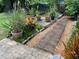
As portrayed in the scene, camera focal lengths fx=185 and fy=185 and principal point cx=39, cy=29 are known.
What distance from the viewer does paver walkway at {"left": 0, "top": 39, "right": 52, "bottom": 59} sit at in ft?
19.7

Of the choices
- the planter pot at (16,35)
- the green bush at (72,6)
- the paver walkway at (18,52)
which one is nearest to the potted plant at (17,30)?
the planter pot at (16,35)

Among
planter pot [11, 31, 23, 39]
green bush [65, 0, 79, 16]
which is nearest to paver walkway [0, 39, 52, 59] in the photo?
planter pot [11, 31, 23, 39]

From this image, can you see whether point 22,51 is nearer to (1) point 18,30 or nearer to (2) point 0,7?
(1) point 18,30

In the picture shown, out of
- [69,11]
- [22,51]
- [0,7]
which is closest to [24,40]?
[22,51]

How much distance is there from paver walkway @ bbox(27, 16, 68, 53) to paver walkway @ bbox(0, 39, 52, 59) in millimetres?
380

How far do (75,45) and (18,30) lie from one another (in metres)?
3.73

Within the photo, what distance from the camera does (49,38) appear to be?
25.9ft

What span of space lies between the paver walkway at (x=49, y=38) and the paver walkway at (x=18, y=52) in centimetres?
38

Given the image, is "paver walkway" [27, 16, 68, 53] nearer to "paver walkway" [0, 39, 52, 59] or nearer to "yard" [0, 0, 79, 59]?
"yard" [0, 0, 79, 59]

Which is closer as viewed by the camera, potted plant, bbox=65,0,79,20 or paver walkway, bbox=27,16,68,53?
paver walkway, bbox=27,16,68,53

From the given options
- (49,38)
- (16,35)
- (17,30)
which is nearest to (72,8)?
(49,38)

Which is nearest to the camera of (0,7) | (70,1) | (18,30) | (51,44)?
(51,44)

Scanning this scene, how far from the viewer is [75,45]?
464cm

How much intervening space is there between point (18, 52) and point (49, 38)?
1.99 meters
